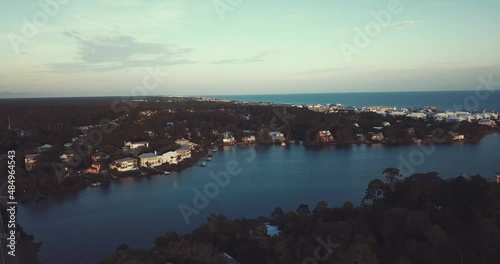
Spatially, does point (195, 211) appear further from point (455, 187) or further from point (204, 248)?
point (455, 187)

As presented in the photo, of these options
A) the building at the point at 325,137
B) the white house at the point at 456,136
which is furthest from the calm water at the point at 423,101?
the building at the point at 325,137

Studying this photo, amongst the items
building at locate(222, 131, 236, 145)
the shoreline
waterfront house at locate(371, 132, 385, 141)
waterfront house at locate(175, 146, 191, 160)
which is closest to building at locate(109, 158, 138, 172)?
the shoreline

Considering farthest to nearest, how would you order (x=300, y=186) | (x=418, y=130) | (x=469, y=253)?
1. (x=418, y=130)
2. (x=300, y=186)
3. (x=469, y=253)

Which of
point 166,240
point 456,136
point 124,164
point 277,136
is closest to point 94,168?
point 124,164

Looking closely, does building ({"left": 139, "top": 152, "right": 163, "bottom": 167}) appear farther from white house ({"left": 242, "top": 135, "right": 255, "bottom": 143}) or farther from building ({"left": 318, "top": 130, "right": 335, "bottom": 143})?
building ({"left": 318, "top": 130, "right": 335, "bottom": 143})

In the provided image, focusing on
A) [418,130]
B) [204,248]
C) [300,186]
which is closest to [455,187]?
[204,248]

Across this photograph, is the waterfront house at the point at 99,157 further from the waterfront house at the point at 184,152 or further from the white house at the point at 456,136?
the white house at the point at 456,136

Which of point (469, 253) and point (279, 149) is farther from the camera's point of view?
point (279, 149)
